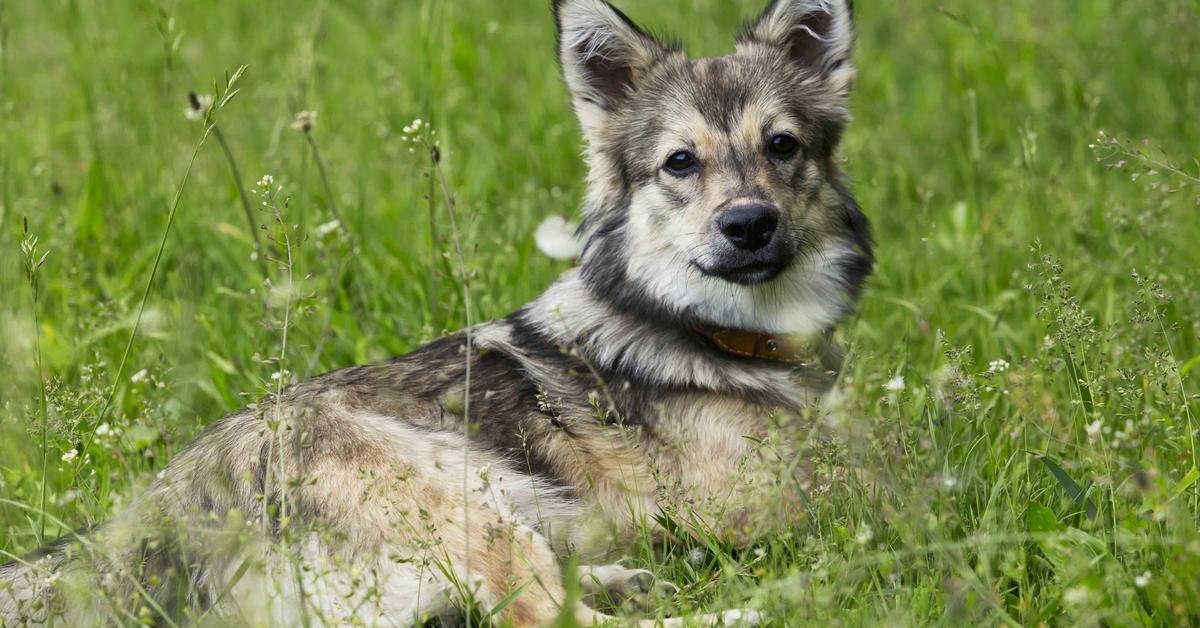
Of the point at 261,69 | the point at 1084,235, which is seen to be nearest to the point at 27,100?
the point at 261,69

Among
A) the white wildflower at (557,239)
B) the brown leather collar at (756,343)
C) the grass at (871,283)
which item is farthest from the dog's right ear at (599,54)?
the brown leather collar at (756,343)

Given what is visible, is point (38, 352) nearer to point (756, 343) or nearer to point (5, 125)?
Result: point (756, 343)

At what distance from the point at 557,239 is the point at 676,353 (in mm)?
1138

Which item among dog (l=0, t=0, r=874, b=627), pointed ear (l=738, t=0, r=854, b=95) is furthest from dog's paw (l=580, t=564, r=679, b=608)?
pointed ear (l=738, t=0, r=854, b=95)

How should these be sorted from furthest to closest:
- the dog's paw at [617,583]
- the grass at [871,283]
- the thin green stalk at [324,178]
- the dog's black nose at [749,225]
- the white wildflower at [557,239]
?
1. the white wildflower at [557,239]
2. the thin green stalk at [324,178]
3. the dog's black nose at [749,225]
4. the dog's paw at [617,583]
5. the grass at [871,283]

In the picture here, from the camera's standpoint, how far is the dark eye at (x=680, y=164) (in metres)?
3.73

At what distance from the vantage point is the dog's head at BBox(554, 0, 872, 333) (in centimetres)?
361

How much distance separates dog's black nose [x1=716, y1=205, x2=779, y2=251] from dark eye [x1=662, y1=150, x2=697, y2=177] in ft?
0.94

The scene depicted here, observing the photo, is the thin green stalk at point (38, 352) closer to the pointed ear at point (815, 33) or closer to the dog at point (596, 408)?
the dog at point (596, 408)

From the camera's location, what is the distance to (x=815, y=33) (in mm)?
4031

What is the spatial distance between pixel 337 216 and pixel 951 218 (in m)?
2.73

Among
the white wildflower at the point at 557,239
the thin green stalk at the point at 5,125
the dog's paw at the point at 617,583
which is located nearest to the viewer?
the dog's paw at the point at 617,583

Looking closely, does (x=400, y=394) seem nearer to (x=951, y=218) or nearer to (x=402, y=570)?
(x=402, y=570)

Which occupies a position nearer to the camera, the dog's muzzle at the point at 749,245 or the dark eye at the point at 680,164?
the dog's muzzle at the point at 749,245
